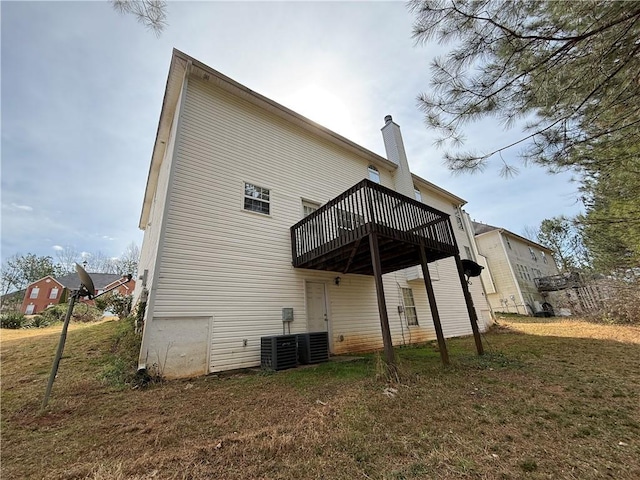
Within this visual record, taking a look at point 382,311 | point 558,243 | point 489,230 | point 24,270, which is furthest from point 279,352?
point 24,270

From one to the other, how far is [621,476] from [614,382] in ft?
10.7

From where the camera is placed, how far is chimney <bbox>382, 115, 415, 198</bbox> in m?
11.7

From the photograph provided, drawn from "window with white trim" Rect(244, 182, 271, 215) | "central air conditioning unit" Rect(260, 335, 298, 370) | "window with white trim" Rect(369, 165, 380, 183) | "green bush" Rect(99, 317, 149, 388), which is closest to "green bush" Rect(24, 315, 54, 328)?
"green bush" Rect(99, 317, 149, 388)

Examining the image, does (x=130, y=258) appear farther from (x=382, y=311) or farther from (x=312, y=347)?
(x=382, y=311)

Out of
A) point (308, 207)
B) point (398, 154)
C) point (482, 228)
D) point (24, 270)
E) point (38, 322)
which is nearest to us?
point (308, 207)

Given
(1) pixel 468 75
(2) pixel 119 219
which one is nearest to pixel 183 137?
(1) pixel 468 75

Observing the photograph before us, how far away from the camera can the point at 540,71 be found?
11.5 ft

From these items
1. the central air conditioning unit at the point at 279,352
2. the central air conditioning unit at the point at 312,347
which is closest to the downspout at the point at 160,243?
the central air conditioning unit at the point at 279,352

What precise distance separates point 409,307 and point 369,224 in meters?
6.18

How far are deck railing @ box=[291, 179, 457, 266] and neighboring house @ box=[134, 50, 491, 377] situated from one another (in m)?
0.04

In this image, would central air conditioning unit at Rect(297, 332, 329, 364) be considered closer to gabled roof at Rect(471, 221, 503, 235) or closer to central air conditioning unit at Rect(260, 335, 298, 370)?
central air conditioning unit at Rect(260, 335, 298, 370)

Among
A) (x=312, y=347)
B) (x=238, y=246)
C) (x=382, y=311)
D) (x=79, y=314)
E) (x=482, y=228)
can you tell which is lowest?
(x=312, y=347)

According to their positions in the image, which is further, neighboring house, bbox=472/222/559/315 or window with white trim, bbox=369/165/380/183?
neighboring house, bbox=472/222/559/315

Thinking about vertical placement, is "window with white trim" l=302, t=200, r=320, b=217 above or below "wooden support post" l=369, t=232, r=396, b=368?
above
